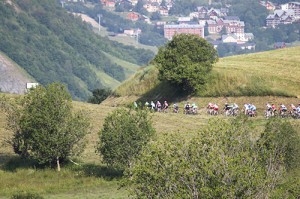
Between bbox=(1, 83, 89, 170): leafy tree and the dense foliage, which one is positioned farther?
bbox=(1, 83, 89, 170): leafy tree

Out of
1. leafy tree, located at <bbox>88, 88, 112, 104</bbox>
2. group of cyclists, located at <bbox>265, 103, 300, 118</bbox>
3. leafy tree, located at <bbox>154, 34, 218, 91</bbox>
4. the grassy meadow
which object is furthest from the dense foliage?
leafy tree, located at <bbox>88, 88, 112, 104</bbox>

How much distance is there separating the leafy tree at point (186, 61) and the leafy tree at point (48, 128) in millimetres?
30653

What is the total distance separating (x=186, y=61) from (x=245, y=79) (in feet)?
20.2

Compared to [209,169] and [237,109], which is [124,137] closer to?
[209,169]

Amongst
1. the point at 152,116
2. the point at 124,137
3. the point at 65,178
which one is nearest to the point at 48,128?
the point at 65,178

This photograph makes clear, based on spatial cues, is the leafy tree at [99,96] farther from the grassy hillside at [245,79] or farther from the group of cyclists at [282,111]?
the group of cyclists at [282,111]

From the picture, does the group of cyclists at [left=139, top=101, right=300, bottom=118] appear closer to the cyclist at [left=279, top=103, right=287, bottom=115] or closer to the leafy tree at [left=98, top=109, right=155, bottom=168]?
the cyclist at [left=279, top=103, right=287, bottom=115]

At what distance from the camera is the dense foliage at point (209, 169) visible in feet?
113

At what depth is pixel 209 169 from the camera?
113 ft

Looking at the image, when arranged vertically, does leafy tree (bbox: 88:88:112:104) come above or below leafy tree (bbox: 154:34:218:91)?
below

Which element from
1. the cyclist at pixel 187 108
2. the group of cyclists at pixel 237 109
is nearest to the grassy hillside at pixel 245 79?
the group of cyclists at pixel 237 109

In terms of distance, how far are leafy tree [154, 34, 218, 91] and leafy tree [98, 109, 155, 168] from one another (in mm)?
33480

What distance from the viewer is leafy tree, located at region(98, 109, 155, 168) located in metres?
55.5

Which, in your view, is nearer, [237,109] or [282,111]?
[282,111]
